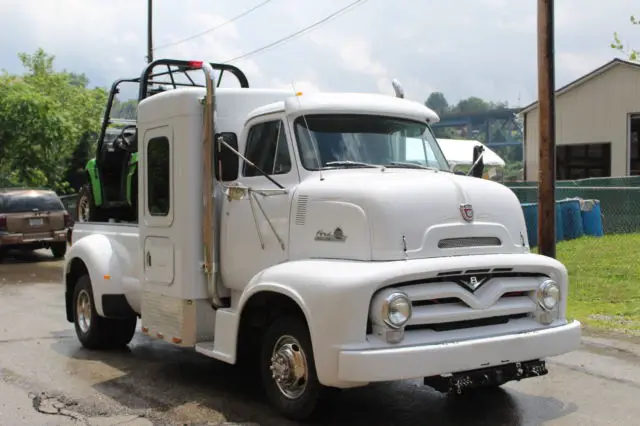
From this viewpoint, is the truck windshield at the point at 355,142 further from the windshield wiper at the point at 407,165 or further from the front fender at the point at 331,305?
the front fender at the point at 331,305

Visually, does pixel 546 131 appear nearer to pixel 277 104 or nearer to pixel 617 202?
pixel 277 104

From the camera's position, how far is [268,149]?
6418 mm

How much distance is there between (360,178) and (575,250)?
11346 mm

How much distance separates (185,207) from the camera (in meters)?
6.77

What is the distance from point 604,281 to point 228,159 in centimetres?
800

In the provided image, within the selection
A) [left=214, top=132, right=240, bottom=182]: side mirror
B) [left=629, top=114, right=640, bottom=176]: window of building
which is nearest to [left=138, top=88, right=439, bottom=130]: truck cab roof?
[left=214, top=132, right=240, bottom=182]: side mirror

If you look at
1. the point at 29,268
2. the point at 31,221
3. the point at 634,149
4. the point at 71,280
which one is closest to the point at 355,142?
the point at 71,280

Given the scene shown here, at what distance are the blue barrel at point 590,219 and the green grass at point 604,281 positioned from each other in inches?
35.4

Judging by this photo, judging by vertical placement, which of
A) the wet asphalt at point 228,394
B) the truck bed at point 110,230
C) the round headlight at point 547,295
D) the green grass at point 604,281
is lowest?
the wet asphalt at point 228,394

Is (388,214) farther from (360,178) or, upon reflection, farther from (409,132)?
(409,132)

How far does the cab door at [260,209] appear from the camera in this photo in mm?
6090

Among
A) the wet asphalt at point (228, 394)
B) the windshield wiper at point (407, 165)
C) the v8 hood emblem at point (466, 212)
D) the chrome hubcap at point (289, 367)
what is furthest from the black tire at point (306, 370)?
the windshield wiper at point (407, 165)

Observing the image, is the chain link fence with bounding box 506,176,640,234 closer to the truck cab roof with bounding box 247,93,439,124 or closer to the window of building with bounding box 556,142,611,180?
the window of building with bounding box 556,142,611,180

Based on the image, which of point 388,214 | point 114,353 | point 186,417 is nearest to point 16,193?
point 114,353
